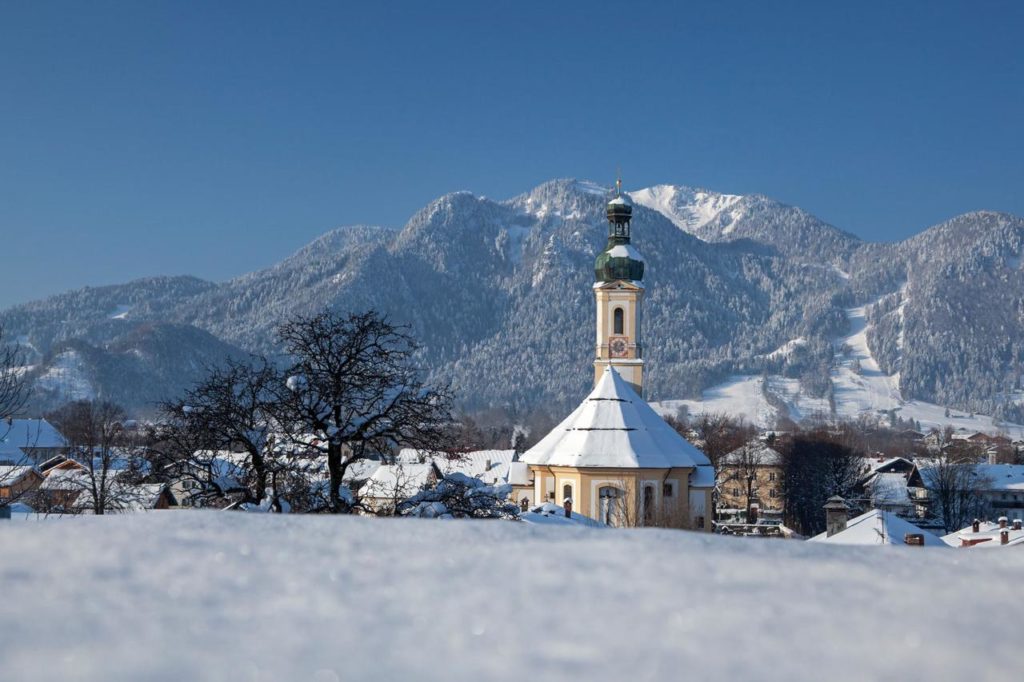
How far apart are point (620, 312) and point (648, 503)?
1705cm

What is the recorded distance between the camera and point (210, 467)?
52.5 ft

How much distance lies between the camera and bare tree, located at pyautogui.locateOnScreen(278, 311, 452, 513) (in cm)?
1573

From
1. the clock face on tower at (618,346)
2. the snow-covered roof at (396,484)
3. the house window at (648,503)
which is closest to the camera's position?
the snow-covered roof at (396,484)

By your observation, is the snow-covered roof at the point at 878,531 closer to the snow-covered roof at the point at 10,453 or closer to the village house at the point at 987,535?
the village house at the point at 987,535

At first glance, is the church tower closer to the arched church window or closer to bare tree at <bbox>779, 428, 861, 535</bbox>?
the arched church window

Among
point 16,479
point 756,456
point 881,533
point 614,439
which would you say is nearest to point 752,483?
point 756,456

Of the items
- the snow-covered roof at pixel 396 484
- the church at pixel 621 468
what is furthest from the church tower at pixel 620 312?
the snow-covered roof at pixel 396 484

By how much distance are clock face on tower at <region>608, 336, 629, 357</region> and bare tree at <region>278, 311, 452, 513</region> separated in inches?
1303

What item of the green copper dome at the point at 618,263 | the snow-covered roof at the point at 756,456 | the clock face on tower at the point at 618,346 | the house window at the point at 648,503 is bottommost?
the snow-covered roof at the point at 756,456

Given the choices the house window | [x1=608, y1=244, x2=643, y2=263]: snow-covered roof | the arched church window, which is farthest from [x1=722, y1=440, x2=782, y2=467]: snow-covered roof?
the arched church window

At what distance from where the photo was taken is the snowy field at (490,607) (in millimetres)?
2326

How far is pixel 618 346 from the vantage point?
50.1m

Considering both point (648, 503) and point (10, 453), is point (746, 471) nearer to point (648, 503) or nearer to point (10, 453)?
point (648, 503)

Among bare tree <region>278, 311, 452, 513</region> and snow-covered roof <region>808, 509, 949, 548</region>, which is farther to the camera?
snow-covered roof <region>808, 509, 949, 548</region>
